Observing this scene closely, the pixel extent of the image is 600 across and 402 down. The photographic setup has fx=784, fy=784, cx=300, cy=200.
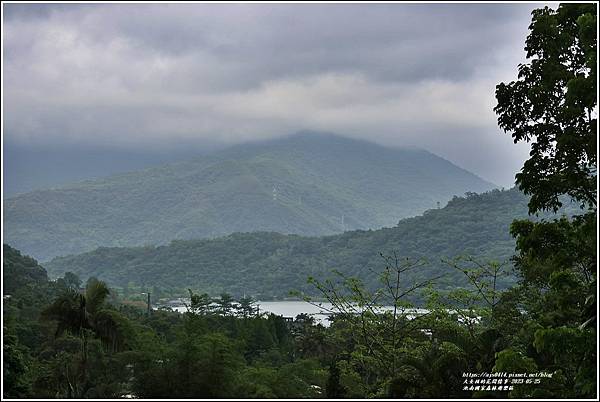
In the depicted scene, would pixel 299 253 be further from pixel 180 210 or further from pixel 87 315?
pixel 87 315

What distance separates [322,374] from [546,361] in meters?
9.35

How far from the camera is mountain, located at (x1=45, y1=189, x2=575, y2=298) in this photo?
229 ft

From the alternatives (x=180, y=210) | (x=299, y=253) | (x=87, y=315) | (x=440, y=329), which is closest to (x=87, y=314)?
(x=87, y=315)

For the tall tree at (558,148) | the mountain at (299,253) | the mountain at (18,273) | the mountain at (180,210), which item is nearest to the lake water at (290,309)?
the mountain at (299,253)

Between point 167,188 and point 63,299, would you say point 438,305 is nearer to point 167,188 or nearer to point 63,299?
point 63,299

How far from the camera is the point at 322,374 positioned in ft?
60.2

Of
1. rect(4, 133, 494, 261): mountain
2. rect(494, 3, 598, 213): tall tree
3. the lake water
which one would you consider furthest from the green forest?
rect(4, 133, 494, 261): mountain

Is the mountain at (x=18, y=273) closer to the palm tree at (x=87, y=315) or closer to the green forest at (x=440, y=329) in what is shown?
the green forest at (x=440, y=329)

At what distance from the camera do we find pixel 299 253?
9688 centimetres

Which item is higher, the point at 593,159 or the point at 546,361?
the point at 593,159

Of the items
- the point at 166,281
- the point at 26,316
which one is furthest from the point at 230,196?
the point at 26,316

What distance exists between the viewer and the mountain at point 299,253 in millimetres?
69938

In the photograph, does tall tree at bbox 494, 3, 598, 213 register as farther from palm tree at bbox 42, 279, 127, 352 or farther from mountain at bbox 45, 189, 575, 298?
mountain at bbox 45, 189, 575, 298

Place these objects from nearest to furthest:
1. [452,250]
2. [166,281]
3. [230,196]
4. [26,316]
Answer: [26,316], [452,250], [166,281], [230,196]
